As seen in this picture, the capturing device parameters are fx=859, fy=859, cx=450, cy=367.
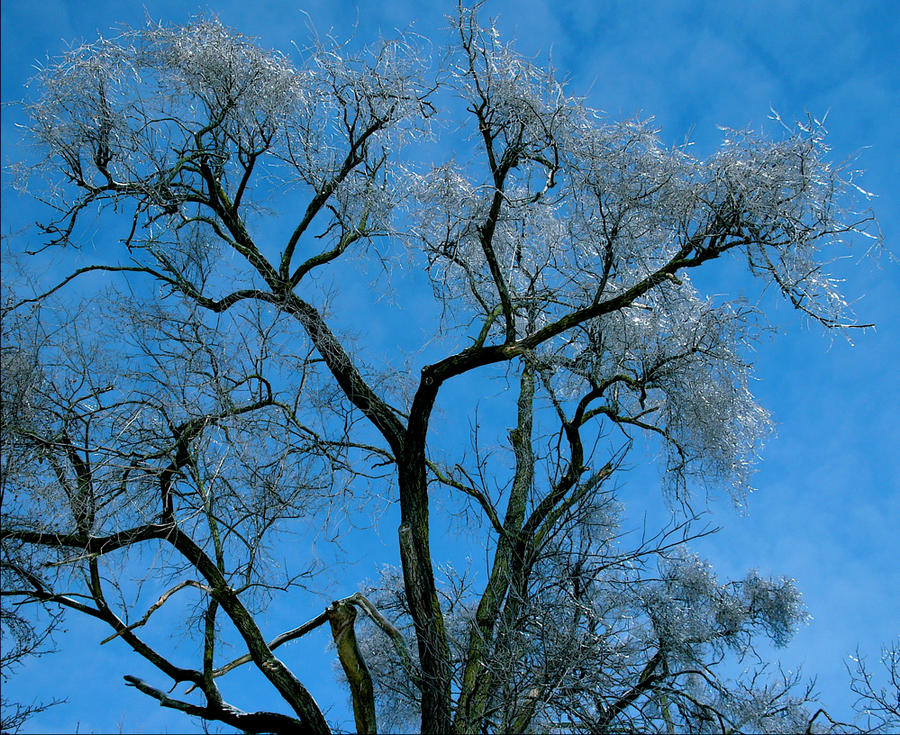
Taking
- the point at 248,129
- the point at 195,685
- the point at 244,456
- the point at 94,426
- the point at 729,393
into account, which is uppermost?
the point at 248,129

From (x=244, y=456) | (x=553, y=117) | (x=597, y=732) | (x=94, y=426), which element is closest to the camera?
(x=597, y=732)

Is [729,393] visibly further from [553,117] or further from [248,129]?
[248,129]

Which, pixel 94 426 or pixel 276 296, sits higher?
pixel 276 296

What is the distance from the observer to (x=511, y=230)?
321 inches

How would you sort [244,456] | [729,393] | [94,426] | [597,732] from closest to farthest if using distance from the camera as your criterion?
1. [597,732]
2. [244,456]
3. [94,426]
4. [729,393]

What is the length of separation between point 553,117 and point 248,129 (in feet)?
8.95

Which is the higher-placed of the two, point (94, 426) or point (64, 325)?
point (64, 325)

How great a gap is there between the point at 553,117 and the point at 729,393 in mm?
2992

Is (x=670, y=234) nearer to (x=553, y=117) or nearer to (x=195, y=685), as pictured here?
(x=553, y=117)

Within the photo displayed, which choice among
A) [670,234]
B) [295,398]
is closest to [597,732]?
[295,398]

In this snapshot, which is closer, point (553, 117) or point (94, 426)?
point (94, 426)

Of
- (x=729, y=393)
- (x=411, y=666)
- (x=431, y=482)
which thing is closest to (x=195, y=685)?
(x=411, y=666)

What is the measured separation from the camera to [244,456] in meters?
5.99

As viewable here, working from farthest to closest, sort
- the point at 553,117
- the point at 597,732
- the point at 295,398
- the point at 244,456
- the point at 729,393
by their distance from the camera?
the point at 729,393 → the point at 553,117 → the point at 295,398 → the point at 244,456 → the point at 597,732
